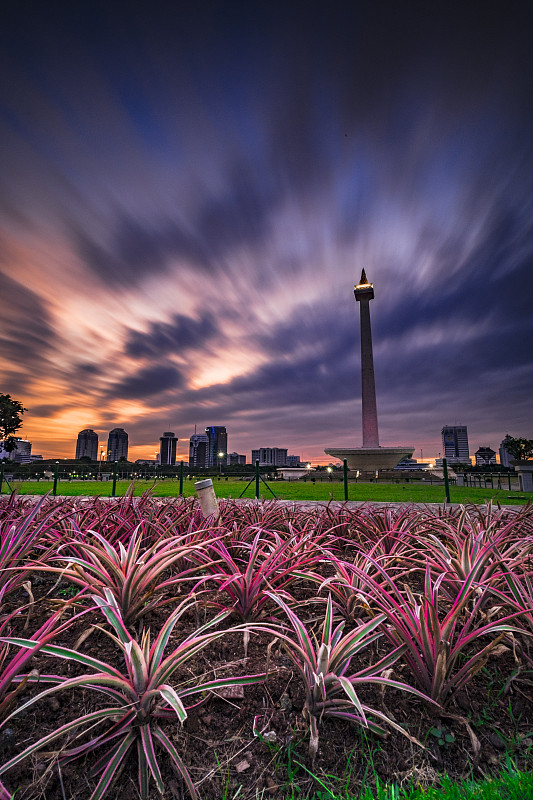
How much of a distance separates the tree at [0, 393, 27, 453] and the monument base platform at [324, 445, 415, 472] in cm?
3741

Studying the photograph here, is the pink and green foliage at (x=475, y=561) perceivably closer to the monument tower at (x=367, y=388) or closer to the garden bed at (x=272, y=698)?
the garden bed at (x=272, y=698)

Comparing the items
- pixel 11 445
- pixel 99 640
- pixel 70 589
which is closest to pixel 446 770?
pixel 99 640

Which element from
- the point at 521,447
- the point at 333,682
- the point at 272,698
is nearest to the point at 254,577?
the point at 272,698

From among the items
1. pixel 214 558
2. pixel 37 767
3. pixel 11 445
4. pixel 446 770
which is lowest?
pixel 446 770

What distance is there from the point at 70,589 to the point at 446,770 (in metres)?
2.14

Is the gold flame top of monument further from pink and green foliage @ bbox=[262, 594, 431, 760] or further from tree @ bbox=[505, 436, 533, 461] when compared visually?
pink and green foliage @ bbox=[262, 594, 431, 760]

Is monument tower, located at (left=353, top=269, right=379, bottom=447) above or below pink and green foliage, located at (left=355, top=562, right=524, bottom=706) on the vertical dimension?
above

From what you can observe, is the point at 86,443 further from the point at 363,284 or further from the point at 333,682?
the point at 333,682

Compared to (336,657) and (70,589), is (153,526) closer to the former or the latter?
(70,589)

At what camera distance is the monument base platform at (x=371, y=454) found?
34.6 m

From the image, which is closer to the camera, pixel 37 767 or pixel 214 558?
pixel 37 767

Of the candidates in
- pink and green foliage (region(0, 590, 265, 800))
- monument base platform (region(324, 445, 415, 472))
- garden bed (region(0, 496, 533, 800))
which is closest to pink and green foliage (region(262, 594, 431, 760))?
garden bed (region(0, 496, 533, 800))

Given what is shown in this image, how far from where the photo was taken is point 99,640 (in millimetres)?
1916

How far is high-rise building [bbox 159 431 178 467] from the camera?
152750 mm
